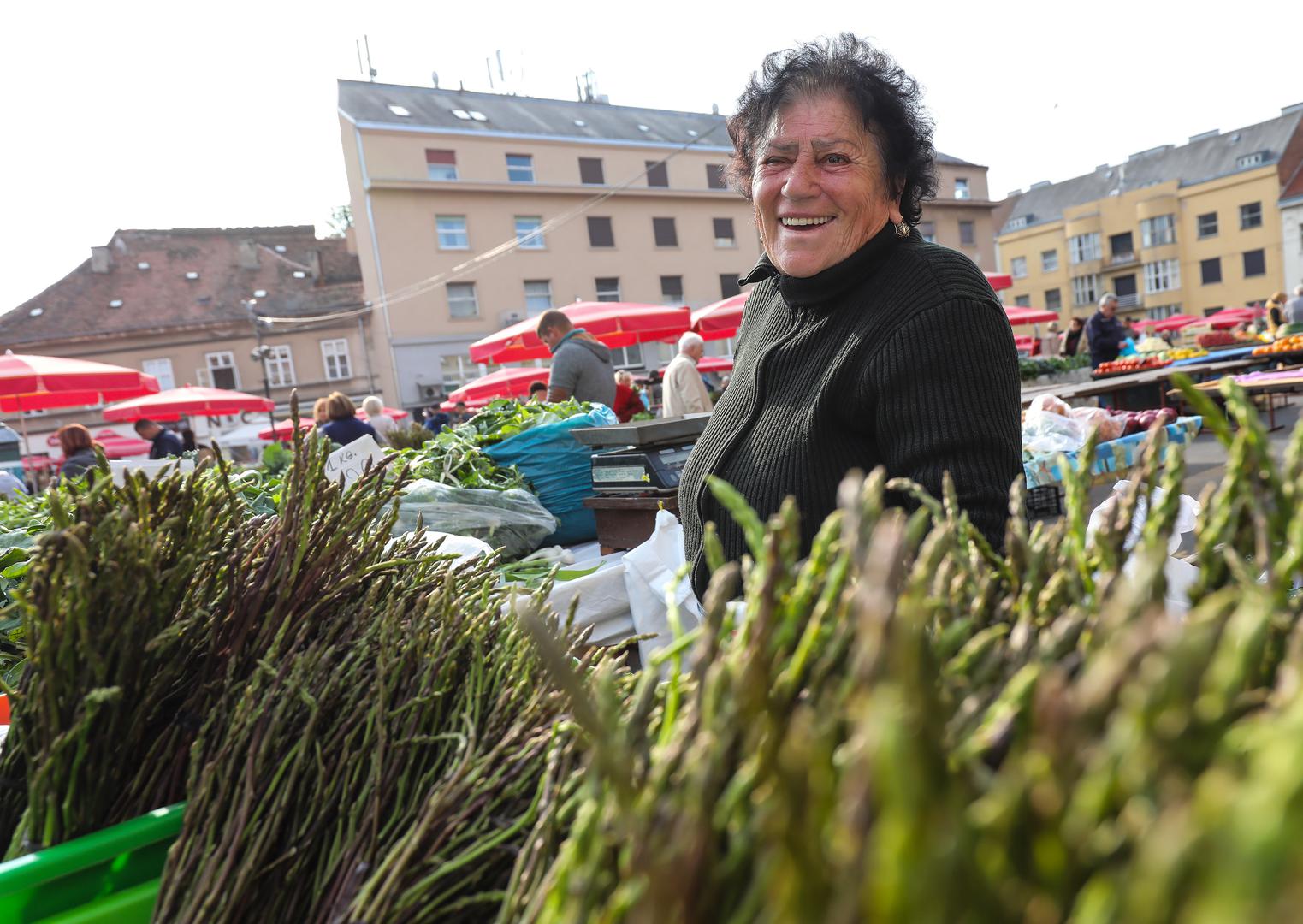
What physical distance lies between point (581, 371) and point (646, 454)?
2864 mm

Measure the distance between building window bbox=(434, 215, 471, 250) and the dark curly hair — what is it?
24857 millimetres

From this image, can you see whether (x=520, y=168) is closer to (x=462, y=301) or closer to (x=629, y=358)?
(x=462, y=301)

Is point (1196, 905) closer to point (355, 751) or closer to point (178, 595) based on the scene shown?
point (355, 751)

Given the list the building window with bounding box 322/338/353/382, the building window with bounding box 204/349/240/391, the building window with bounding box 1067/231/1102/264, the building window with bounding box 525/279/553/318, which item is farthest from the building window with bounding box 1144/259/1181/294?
the building window with bounding box 204/349/240/391

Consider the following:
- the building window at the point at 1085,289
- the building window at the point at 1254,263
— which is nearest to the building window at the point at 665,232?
the building window at the point at 1085,289

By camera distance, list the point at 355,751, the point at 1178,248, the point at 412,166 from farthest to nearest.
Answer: the point at 1178,248 < the point at 412,166 < the point at 355,751

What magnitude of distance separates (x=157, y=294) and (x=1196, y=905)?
1204 inches

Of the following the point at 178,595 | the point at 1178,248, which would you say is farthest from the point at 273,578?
the point at 1178,248

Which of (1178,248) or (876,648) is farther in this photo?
(1178,248)

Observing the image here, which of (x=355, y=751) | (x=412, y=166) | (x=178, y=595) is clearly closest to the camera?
(x=355, y=751)

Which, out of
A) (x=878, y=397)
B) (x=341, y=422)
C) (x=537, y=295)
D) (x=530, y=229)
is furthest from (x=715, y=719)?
(x=530, y=229)

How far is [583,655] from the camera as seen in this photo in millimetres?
1115

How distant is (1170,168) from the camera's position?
41.5 meters

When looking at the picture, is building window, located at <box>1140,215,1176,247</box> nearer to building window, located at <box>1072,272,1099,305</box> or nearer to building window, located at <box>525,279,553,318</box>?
building window, located at <box>1072,272,1099,305</box>
